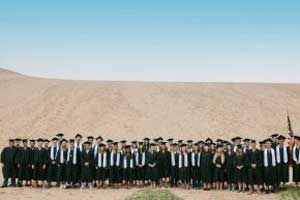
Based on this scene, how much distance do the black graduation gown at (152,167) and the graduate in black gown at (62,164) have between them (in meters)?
2.89

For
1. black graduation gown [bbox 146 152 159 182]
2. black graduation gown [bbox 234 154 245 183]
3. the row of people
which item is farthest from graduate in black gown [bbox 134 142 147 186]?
black graduation gown [bbox 234 154 245 183]

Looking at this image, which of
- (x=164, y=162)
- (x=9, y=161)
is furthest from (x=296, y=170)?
(x=9, y=161)

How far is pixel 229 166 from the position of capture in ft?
52.5

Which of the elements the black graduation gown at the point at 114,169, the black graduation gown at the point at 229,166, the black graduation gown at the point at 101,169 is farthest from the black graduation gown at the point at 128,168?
the black graduation gown at the point at 229,166

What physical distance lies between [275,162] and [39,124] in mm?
21424

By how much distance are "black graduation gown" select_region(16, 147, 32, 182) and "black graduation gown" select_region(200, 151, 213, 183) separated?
19.9 ft

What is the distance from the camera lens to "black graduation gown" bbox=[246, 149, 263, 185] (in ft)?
51.6

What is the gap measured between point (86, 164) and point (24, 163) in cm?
225

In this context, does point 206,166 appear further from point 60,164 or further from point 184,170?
point 60,164

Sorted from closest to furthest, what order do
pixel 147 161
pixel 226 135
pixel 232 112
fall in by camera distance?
pixel 147 161, pixel 226 135, pixel 232 112

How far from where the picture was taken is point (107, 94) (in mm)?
39406

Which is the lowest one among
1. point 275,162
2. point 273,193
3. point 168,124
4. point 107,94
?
point 273,193

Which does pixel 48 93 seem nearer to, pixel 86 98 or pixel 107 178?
pixel 86 98

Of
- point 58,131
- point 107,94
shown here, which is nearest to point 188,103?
point 107,94
